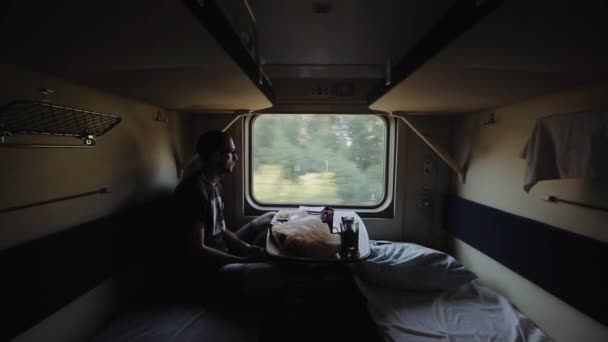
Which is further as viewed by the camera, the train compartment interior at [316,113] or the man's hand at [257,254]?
the man's hand at [257,254]

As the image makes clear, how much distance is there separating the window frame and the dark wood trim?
1.50 m

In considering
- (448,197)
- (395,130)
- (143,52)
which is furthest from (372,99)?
(143,52)

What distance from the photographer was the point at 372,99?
2260mm

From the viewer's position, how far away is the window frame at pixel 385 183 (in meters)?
2.91

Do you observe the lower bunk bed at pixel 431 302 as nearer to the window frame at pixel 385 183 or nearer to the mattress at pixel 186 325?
the window frame at pixel 385 183

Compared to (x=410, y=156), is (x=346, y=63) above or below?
above

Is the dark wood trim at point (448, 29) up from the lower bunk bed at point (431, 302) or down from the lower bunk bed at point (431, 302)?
up

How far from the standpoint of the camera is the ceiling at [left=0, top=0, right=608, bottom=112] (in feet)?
2.45

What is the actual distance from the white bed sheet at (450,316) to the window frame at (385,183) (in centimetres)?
108

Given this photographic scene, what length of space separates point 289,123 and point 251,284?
6.09ft

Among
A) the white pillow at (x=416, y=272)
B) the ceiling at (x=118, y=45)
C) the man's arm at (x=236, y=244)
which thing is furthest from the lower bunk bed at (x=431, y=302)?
the ceiling at (x=118, y=45)

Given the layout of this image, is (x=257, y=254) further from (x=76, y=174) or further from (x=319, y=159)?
(x=319, y=159)

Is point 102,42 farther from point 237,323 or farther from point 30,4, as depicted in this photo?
point 237,323

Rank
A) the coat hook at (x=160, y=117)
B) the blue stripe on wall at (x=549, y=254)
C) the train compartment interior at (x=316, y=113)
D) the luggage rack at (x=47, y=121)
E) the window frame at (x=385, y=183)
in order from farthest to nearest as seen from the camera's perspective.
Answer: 1. the window frame at (x=385, y=183)
2. the coat hook at (x=160, y=117)
3. the blue stripe on wall at (x=549, y=254)
4. the luggage rack at (x=47, y=121)
5. the train compartment interior at (x=316, y=113)
